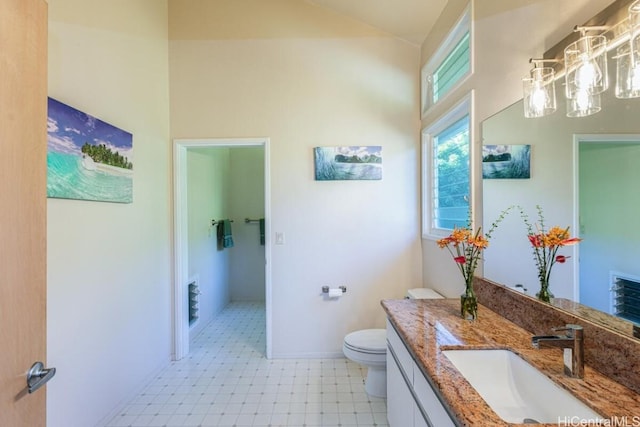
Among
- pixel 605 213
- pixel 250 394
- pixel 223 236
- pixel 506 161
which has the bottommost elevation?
pixel 250 394

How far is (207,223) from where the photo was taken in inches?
144

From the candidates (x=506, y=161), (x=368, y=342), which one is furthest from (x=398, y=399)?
(x=506, y=161)

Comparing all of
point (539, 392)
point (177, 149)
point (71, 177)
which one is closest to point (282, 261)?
point (177, 149)

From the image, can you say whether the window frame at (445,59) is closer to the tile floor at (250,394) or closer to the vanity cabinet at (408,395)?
the vanity cabinet at (408,395)

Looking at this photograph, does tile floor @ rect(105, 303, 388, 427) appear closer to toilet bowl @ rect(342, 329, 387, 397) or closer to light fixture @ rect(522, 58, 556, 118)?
toilet bowl @ rect(342, 329, 387, 397)

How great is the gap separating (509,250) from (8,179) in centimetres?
200

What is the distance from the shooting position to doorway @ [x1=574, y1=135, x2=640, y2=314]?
94 cm

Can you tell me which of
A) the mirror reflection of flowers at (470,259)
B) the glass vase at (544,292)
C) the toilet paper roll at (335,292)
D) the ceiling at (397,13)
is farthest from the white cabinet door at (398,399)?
the ceiling at (397,13)

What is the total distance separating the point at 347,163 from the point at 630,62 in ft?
6.36

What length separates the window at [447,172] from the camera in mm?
2088

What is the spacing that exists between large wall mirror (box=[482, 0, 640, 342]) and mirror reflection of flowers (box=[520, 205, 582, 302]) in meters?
0.02

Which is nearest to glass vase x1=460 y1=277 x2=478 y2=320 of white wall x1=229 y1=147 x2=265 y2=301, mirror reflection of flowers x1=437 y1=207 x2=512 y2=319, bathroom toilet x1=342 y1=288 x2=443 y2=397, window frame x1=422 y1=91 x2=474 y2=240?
mirror reflection of flowers x1=437 y1=207 x2=512 y2=319

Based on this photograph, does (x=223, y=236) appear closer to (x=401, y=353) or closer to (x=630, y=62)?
(x=401, y=353)

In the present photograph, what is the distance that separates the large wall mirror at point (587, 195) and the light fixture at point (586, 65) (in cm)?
3
